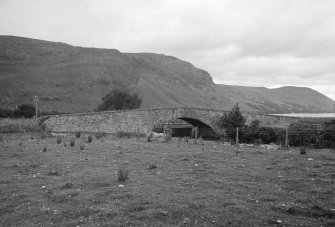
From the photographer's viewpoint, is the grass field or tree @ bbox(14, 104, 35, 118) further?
tree @ bbox(14, 104, 35, 118)

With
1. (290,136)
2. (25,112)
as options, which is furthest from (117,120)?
(25,112)

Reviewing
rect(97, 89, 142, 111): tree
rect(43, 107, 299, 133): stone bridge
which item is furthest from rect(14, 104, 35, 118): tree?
rect(43, 107, 299, 133): stone bridge

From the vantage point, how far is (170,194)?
9492 mm

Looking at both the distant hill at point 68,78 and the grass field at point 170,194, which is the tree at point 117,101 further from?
the grass field at point 170,194

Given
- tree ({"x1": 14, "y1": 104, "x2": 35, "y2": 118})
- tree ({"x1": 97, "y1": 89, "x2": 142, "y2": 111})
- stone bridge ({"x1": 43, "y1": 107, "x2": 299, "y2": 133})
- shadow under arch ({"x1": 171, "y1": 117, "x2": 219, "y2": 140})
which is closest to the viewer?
stone bridge ({"x1": 43, "y1": 107, "x2": 299, "y2": 133})

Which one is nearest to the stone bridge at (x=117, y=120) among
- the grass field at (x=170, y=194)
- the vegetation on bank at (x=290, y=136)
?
the vegetation on bank at (x=290, y=136)

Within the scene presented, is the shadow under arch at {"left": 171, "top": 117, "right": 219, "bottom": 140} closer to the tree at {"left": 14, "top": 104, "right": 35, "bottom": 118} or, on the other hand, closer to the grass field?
the grass field

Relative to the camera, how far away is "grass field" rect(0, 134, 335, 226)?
753 cm

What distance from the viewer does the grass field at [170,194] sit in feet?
24.7

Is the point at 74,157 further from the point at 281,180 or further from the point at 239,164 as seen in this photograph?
the point at 281,180

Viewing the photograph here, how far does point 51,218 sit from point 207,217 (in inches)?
143

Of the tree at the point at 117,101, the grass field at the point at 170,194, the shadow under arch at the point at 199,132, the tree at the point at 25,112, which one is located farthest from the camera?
the tree at the point at 117,101

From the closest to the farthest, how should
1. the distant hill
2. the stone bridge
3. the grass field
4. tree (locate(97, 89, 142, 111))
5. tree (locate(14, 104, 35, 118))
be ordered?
the grass field
the stone bridge
tree (locate(14, 104, 35, 118))
tree (locate(97, 89, 142, 111))
the distant hill

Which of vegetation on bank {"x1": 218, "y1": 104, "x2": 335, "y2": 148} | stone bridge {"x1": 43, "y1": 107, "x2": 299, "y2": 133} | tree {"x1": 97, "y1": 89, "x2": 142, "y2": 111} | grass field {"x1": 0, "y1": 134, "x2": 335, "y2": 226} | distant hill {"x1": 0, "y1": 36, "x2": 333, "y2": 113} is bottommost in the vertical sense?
grass field {"x1": 0, "y1": 134, "x2": 335, "y2": 226}
